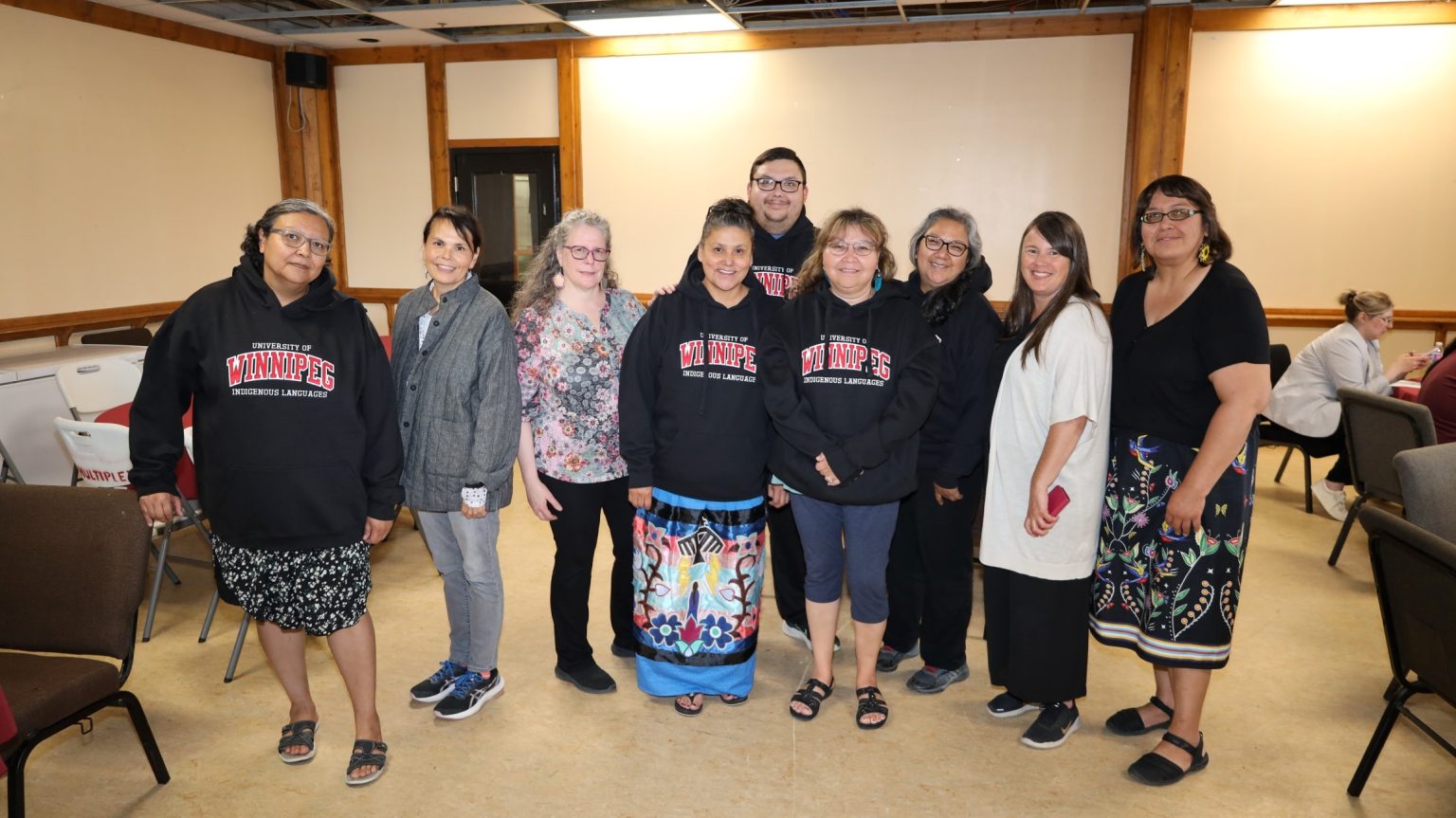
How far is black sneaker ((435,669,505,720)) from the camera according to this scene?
287 centimetres

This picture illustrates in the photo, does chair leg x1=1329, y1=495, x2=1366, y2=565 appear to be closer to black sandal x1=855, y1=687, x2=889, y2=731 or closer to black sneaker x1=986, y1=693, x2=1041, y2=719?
black sneaker x1=986, y1=693, x2=1041, y2=719

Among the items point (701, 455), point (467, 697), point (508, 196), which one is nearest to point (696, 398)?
point (701, 455)

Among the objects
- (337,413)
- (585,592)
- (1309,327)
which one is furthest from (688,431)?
(1309,327)

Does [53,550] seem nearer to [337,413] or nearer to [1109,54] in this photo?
[337,413]

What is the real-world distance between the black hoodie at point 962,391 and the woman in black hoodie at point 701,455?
535mm

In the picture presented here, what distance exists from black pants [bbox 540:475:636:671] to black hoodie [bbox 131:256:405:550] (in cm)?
67

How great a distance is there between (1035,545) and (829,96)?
543cm

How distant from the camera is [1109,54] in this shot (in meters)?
6.60

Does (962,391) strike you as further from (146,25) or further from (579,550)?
(146,25)

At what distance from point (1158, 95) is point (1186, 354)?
499cm

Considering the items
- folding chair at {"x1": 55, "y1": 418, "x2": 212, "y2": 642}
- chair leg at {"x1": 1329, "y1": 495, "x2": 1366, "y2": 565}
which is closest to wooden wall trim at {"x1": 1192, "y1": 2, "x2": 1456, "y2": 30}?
chair leg at {"x1": 1329, "y1": 495, "x2": 1366, "y2": 565}

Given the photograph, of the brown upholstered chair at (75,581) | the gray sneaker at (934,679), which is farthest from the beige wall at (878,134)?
the brown upholstered chair at (75,581)

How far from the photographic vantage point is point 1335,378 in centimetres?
477

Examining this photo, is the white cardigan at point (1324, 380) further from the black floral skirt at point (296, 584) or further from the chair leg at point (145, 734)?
the chair leg at point (145, 734)
